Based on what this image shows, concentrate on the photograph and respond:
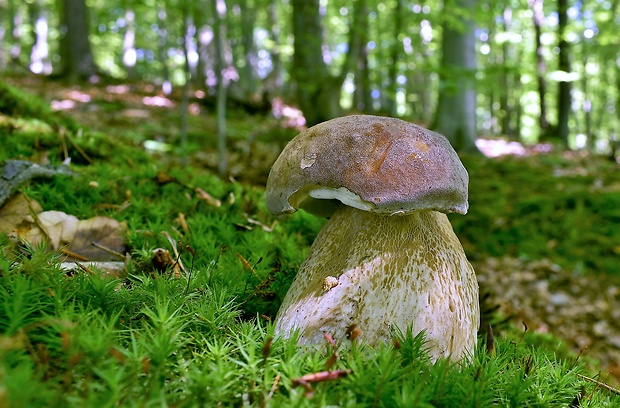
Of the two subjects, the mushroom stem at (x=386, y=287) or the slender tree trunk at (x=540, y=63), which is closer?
the mushroom stem at (x=386, y=287)

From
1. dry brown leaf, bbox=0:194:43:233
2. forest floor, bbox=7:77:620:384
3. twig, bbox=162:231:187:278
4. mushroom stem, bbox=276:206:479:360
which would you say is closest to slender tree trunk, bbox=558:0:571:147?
forest floor, bbox=7:77:620:384

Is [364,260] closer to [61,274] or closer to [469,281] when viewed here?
[469,281]

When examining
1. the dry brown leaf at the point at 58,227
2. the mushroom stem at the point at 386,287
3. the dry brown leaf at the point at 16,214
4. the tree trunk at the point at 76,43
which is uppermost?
the tree trunk at the point at 76,43

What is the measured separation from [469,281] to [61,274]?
161cm

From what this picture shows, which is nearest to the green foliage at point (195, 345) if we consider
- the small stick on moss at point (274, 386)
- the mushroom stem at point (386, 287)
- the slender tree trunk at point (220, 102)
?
the small stick on moss at point (274, 386)

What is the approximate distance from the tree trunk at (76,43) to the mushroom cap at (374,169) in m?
13.0

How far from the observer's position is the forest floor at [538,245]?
14.0ft

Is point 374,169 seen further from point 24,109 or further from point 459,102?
point 459,102

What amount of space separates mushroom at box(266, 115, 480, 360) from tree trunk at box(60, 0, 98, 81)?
13.0 m

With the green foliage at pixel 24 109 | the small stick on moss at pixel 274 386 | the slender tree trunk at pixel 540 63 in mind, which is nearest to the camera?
the small stick on moss at pixel 274 386

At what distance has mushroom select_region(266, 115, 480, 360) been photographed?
61.7 inches

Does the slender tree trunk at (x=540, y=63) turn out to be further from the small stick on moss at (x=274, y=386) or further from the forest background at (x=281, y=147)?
the small stick on moss at (x=274, y=386)

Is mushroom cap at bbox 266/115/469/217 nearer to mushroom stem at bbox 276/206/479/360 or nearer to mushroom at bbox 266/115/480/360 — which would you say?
mushroom at bbox 266/115/480/360

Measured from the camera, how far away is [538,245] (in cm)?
530
